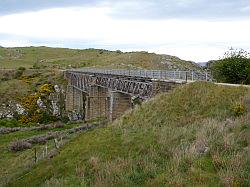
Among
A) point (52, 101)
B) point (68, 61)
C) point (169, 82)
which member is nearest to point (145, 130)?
point (169, 82)

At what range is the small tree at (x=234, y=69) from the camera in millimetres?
27031

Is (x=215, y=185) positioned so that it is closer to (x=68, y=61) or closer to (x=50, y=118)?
(x=50, y=118)

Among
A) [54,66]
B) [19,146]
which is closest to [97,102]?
[19,146]

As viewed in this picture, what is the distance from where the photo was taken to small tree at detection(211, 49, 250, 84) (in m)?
27.0

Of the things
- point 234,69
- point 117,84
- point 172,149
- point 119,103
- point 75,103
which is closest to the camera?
point 172,149

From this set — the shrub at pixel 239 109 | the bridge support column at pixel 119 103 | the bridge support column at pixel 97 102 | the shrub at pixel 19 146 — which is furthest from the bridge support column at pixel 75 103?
the shrub at pixel 239 109

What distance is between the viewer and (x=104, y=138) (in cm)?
2092

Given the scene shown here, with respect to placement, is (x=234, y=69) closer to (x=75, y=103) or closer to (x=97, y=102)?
(x=97, y=102)

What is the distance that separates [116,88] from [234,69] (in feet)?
64.0

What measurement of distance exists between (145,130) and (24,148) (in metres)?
16.1

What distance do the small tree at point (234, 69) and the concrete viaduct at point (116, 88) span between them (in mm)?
1126

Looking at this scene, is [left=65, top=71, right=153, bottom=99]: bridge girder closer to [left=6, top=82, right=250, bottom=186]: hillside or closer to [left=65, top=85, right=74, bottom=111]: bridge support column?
[left=65, top=85, right=74, bottom=111]: bridge support column

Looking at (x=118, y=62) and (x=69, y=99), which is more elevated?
(x=118, y=62)

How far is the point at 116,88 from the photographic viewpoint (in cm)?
4497
